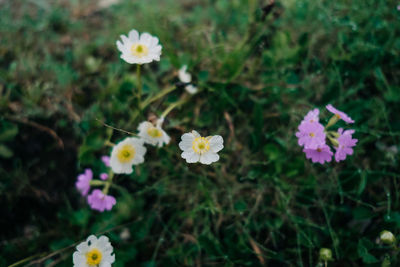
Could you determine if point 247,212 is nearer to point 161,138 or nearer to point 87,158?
point 161,138

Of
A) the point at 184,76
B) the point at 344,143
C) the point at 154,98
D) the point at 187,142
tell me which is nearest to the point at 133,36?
the point at 154,98

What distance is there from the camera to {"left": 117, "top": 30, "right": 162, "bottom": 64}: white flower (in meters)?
1.45

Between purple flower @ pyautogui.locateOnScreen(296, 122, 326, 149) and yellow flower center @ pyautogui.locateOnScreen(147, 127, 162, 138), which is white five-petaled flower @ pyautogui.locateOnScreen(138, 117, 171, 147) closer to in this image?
yellow flower center @ pyautogui.locateOnScreen(147, 127, 162, 138)

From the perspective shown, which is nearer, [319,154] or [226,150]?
[319,154]

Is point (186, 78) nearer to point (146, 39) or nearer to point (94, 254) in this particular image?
point (146, 39)

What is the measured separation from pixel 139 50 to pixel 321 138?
2.96ft

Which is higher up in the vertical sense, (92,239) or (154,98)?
(154,98)

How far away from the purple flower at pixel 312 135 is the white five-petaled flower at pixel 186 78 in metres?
0.73

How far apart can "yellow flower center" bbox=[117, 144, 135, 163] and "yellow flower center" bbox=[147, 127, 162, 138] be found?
0.11 metres

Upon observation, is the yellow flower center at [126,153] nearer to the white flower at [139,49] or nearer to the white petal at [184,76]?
the white flower at [139,49]

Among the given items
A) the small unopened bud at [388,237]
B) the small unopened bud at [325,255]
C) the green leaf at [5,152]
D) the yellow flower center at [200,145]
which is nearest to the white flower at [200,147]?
the yellow flower center at [200,145]

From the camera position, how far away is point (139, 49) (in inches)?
59.0

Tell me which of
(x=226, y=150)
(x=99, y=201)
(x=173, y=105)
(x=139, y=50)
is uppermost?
(x=139, y=50)

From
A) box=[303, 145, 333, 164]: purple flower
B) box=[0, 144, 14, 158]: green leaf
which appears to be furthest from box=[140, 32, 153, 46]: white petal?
box=[0, 144, 14, 158]: green leaf
